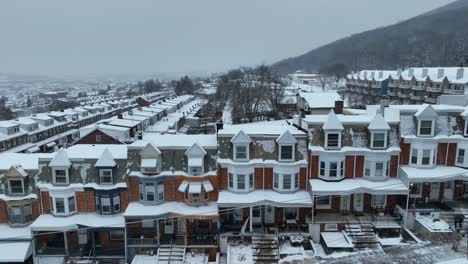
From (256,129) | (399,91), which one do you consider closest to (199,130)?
(256,129)

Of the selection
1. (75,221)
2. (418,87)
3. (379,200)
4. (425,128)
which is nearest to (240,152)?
(379,200)

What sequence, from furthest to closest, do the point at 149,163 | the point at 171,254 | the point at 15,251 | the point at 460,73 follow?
the point at 460,73 → the point at 149,163 → the point at 15,251 → the point at 171,254

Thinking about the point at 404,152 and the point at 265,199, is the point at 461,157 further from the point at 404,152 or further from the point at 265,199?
the point at 265,199

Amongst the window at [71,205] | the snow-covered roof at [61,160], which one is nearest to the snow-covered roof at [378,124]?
the snow-covered roof at [61,160]

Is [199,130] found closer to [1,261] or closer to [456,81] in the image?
[1,261]

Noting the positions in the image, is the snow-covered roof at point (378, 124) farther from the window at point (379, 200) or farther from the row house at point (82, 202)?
the row house at point (82, 202)
